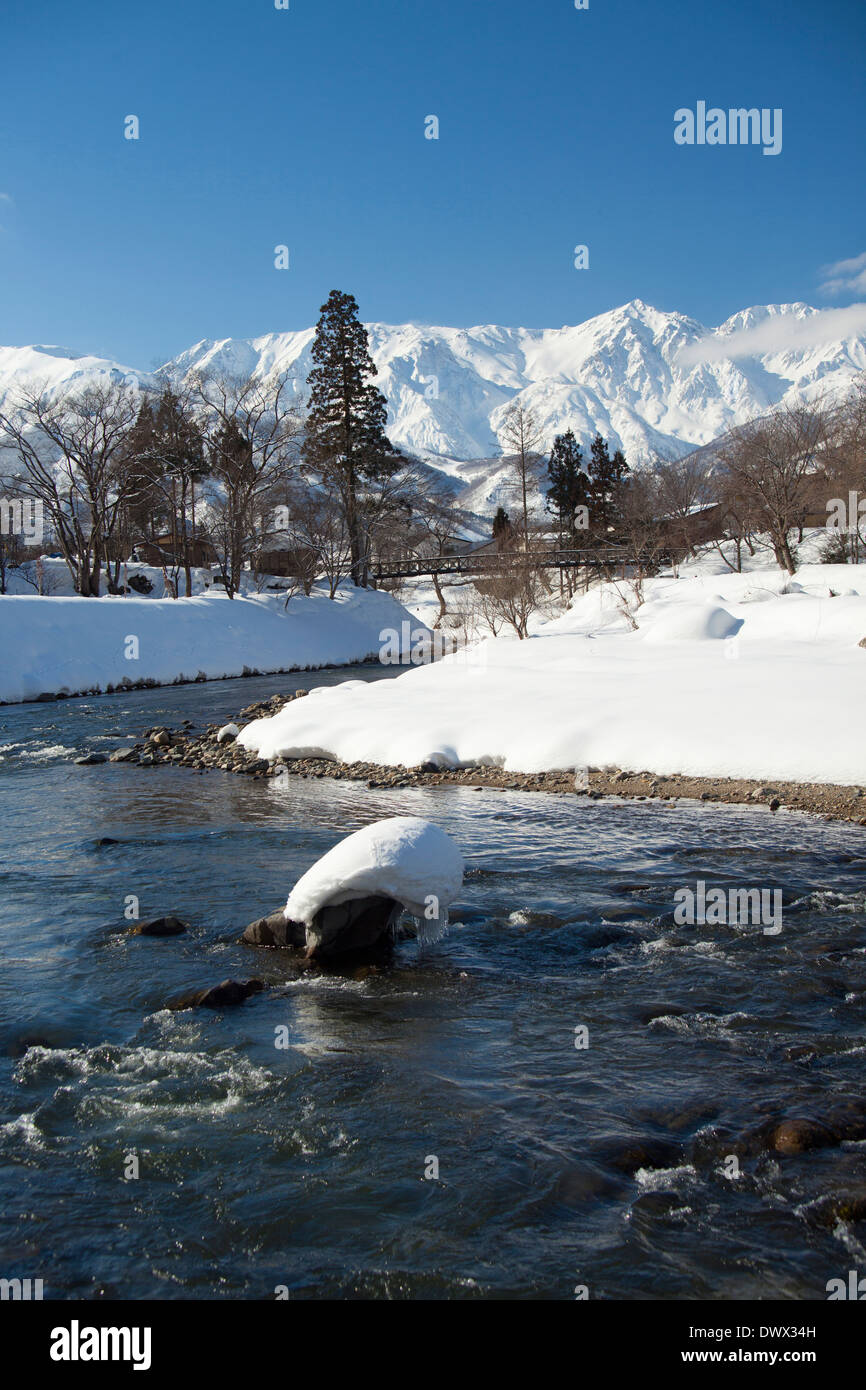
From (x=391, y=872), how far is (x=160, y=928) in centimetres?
247

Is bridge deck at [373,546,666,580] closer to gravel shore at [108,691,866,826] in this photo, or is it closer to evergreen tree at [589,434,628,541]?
evergreen tree at [589,434,628,541]

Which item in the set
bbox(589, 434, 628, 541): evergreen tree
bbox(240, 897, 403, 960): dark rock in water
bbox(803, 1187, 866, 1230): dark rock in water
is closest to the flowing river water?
bbox(803, 1187, 866, 1230): dark rock in water

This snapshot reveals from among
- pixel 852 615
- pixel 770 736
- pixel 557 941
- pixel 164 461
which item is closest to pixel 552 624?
pixel 852 615

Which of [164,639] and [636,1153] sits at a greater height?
[164,639]

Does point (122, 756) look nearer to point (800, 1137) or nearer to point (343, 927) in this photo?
point (343, 927)

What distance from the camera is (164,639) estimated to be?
3422 cm

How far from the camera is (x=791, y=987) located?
265 inches

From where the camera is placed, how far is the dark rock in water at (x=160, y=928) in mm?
8203

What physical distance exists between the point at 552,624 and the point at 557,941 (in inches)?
1326

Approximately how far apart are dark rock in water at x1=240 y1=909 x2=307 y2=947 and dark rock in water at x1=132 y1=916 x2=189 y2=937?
2.49 feet

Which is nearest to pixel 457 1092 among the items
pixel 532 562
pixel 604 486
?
pixel 532 562

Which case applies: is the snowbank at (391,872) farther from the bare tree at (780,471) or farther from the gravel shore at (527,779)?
the bare tree at (780,471)

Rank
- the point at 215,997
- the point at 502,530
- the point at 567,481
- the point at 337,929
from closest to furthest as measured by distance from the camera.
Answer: the point at 215,997
the point at 337,929
the point at 567,481
the point at 502,530
